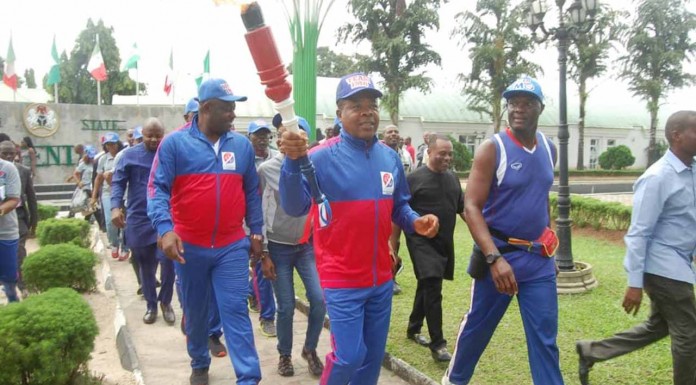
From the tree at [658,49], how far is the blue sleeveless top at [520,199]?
3535cm

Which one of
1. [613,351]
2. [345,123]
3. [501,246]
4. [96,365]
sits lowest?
[96,365]

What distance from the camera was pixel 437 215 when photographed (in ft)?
16.6

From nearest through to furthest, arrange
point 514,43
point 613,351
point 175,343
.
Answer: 1. point 613,351
2. point 175,343
3. point 514,43

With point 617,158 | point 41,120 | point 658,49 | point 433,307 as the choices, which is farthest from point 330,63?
point 433,307

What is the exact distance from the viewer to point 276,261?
4867mm

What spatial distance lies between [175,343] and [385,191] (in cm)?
337

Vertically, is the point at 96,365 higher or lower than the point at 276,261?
lower

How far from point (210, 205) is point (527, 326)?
2200mm

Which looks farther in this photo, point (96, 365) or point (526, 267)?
point (96, 365)

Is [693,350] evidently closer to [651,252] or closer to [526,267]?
[651,252]

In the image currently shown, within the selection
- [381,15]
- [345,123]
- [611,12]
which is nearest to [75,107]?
[381,15]

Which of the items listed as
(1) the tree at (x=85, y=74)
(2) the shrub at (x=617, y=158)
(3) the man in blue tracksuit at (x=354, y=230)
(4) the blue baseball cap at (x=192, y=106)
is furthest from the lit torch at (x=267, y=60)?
(1) the tree at (x=85, y=74)

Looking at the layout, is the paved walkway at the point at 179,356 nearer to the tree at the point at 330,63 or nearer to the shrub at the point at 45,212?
the shrub at the point at 45,212

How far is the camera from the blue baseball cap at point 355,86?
127 inches
